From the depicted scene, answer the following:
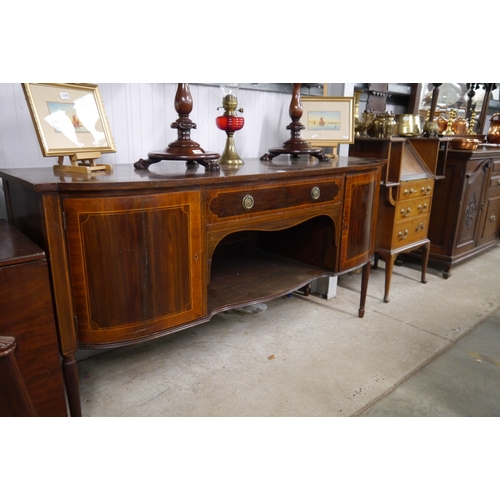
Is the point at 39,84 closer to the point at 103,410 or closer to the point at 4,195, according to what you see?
the point at 4,195

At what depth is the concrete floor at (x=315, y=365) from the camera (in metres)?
1.74

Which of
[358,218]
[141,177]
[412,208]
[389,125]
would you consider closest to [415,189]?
[412,208]

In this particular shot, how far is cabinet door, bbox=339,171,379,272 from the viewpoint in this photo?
80.4 inches

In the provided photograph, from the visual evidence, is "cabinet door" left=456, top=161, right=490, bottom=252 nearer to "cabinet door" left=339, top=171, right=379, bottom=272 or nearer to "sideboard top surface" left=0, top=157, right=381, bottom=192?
"cabinet door" left=339, top=171, right=379, bottom=272

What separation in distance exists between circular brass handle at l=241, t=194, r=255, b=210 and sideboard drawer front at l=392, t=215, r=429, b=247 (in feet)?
4.77

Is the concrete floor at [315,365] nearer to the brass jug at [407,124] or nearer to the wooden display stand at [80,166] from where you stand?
the wooden display stand at [80,166]

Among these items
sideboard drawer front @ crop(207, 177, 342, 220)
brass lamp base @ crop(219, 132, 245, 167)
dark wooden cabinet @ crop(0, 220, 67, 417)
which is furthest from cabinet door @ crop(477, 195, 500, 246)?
dark wooden cabinet @ crop(0, 220, 67, 417)

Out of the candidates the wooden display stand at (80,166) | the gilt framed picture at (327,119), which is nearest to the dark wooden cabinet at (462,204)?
the gilt framed picture at (327,119)

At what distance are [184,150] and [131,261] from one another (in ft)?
1.73

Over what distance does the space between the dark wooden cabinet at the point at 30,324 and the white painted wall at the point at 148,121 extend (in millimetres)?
521

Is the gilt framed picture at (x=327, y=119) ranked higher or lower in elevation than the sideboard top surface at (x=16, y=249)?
higher

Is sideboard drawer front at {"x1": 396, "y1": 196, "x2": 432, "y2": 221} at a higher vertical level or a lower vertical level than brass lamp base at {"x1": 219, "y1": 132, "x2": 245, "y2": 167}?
lower

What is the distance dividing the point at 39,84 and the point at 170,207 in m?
0.64

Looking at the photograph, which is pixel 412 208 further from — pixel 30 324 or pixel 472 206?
pixel 30 324
